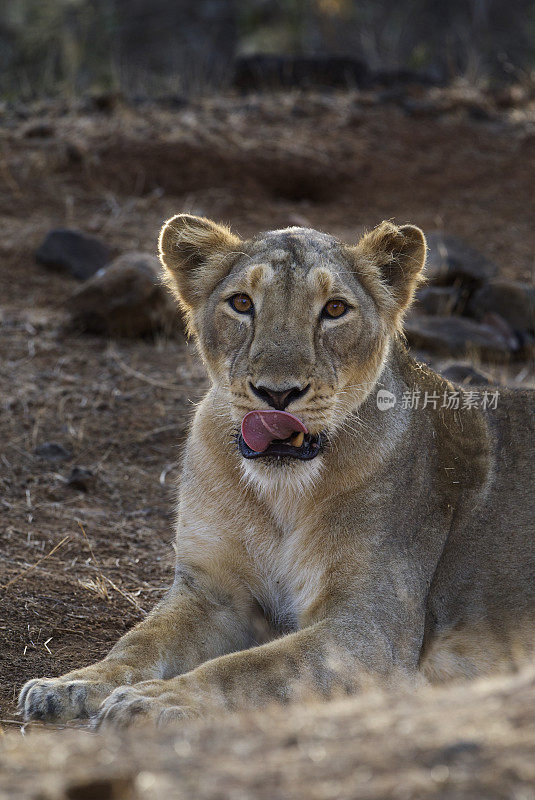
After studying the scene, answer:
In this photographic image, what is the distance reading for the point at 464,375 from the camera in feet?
24.2

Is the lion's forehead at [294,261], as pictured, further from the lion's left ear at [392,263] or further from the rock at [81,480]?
the rock at [81,480]

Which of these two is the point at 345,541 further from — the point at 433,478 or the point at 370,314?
the point at 370,314

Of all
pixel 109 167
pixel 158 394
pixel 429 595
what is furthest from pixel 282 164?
pixel 429 595

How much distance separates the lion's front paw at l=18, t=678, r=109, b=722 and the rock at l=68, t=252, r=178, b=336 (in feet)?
14.6

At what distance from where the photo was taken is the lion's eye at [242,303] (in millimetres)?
4387

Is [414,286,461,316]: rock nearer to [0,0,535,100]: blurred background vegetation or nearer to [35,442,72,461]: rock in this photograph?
[35,442,72,461]: rock

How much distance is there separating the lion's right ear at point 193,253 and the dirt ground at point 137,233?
56.7 inches

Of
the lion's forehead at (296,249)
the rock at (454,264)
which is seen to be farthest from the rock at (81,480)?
the rock at (454,264)

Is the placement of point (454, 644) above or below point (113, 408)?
above

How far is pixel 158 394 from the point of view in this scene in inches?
298

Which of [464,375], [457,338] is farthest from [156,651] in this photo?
[457,338]

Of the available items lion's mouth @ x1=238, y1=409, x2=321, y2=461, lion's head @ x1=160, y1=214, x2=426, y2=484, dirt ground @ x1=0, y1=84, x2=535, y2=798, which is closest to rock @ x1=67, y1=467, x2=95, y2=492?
dirt ground @ x1=0, y1=84, x2=535, y2=798

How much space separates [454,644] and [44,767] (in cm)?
241
